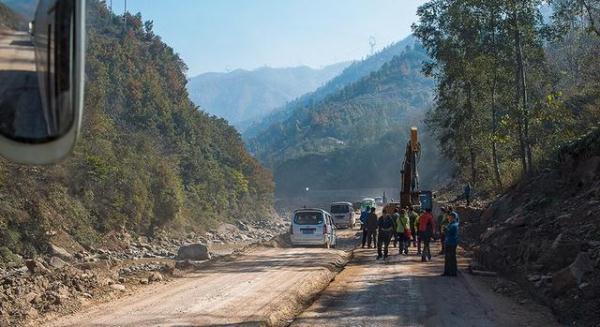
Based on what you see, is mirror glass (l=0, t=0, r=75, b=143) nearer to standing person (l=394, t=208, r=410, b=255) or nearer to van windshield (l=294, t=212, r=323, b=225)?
standing person (l=394, t=208, r=410, b=255)

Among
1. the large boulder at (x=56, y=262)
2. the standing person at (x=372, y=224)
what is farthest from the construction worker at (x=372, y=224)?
the large boulder at (x=56, y=262)

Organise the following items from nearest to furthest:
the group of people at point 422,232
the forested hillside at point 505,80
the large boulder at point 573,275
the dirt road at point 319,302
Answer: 1. the dirt road at point 319,302
2. the large boulder at point 573,275
3. the group of people at point 422,232
4. the forested hillside at point 505,80

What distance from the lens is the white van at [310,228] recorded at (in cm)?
2881

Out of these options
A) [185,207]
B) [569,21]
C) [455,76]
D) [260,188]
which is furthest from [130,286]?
[260,188]

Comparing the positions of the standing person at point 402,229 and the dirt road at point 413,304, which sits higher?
the standing person at point 402,229

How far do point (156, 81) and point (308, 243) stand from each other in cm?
6248

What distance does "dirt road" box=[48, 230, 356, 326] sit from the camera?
11.0m

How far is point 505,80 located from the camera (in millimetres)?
34406

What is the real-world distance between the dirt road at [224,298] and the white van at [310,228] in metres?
8.34

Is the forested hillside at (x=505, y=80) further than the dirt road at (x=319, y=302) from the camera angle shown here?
Yes

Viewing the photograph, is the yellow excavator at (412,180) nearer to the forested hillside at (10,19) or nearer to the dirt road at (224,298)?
the dirt road at (224,298)

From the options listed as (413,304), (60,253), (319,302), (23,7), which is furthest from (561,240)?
(60,253)

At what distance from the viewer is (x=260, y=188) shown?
96312mm

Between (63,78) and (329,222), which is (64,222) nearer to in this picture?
(329,222)
